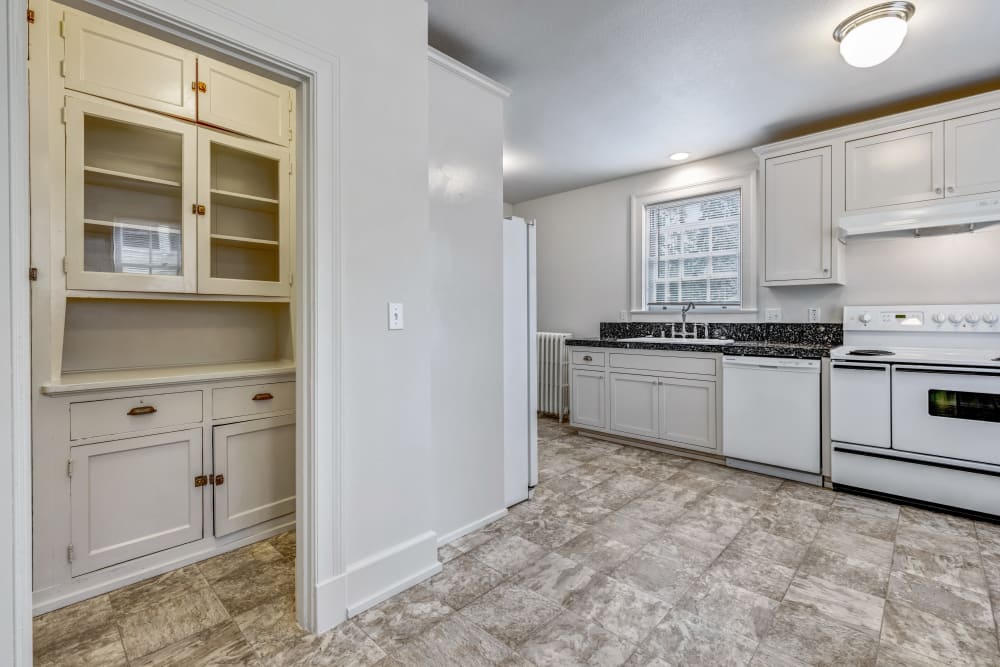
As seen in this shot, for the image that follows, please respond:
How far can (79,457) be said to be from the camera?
1817mm

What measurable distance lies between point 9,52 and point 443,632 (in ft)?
6.68

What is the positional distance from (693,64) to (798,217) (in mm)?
1484

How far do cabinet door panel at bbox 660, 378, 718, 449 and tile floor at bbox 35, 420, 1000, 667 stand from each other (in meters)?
0.92

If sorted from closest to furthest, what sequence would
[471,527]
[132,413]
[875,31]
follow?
[132,413] < [875,31] < [471,527]

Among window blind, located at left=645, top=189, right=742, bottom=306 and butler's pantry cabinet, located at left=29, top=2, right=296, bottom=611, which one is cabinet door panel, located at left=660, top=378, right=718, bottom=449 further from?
butler's pantry cabinet, located at left=29, top=2, right=296, bottom=611

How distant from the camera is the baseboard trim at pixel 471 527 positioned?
2.26 meters

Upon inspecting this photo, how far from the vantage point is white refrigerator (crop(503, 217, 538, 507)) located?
269 centimetres

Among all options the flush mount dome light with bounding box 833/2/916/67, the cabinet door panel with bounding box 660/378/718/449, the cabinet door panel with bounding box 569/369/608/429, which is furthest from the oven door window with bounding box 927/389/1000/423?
the cabinet door panel with bounding box 569/369/608/429

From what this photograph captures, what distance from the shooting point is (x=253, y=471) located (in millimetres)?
2273

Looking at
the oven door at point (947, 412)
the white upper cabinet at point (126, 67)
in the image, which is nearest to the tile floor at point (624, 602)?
the oven door at point (947, 412)

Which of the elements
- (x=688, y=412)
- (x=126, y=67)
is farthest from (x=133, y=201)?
(x=688, y=412)

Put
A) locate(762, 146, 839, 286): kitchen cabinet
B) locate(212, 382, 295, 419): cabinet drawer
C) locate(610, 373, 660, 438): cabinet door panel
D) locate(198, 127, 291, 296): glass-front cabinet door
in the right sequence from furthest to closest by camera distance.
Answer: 1. locate(610, 373, 660, 438): cabinet door panel
2. locate(762, 146, 839, 286): kitchen cabinet
3. locate(198, 127, 291, 296): glass-front cabinet door
4. locate(212, 382, 295, 419): cabinet drawer

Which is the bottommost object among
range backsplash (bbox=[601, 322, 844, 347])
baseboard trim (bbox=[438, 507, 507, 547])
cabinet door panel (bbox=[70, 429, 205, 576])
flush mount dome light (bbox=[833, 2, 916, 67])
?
baseboard trim (bbox=[438, 507, 507, 547])

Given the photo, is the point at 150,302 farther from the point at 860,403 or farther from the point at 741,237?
the point at 741,237
